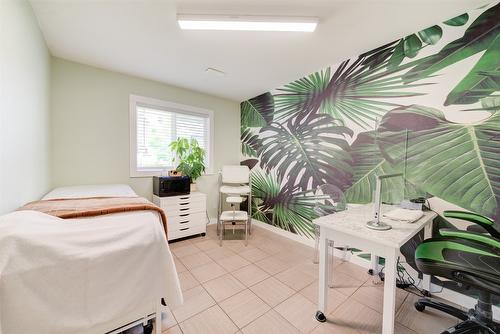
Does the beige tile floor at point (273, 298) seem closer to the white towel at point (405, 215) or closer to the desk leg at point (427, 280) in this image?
the desk leg at point (427, 280)

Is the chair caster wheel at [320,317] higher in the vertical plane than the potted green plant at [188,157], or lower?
lower

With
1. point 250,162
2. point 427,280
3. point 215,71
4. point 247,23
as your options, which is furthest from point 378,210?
point 250,162

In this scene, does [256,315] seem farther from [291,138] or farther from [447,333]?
[291,138]

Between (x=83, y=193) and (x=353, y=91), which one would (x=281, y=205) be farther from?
(x=83, y=193)

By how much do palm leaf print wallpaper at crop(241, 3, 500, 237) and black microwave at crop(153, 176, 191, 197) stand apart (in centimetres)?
153

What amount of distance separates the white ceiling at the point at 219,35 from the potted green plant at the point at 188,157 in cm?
101

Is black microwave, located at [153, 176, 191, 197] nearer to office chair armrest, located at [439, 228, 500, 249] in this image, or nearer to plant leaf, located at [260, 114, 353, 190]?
plant leaf, located at [260, 114, 353, 190]

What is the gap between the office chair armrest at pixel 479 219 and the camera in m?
1.42

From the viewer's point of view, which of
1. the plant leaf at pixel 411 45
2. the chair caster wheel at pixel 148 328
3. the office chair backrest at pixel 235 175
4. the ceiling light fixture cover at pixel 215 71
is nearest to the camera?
the chair caster wheel at pixel 148 328

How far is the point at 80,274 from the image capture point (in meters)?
0.88

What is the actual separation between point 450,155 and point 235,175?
106 inches

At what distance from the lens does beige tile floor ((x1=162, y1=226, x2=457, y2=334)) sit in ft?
4.72

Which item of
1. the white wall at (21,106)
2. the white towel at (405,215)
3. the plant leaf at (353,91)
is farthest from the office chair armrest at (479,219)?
the white wall at (21,106)

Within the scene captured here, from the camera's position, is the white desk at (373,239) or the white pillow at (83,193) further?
the white pillow at (83,193)
